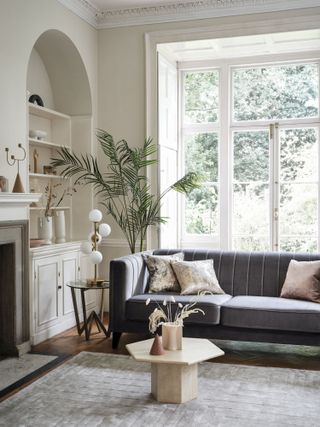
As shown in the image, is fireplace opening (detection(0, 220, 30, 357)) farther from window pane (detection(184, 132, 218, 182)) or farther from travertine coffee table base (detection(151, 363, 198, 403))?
window pane (detection(184, 132, 218, 182))

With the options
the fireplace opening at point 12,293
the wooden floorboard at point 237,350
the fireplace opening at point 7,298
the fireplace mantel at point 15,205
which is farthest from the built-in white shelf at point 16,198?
the wooden floorboard at point 237,350

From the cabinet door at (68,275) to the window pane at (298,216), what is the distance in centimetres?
244

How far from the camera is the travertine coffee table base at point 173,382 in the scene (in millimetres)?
3348

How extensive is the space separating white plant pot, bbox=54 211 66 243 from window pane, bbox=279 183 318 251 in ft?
8.28

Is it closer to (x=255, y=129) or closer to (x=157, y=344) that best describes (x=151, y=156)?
(x=255, y=129)

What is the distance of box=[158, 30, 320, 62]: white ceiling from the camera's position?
5.75 meters

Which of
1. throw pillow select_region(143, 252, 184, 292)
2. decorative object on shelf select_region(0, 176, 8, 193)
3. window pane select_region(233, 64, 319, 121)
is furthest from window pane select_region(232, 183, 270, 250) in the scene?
decorative object on shelf select_region(0, 176, 8, 193)

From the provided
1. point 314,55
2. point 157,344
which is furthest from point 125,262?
point 314,55

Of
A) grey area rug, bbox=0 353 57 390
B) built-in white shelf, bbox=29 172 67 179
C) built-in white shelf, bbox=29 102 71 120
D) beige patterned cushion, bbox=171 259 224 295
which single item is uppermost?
built-in white shelf, bbox=29 102 71 120

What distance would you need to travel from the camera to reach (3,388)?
3650 mm

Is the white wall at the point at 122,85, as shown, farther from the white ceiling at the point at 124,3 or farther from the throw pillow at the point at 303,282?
the throw pillow at the point at 303,282

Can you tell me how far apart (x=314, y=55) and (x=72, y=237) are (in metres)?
3.40

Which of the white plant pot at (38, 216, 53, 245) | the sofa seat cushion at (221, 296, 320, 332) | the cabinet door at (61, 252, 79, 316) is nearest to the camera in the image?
the sofa seat cushion at (221, 296, 320, 332)

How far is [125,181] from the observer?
19.3 feet
